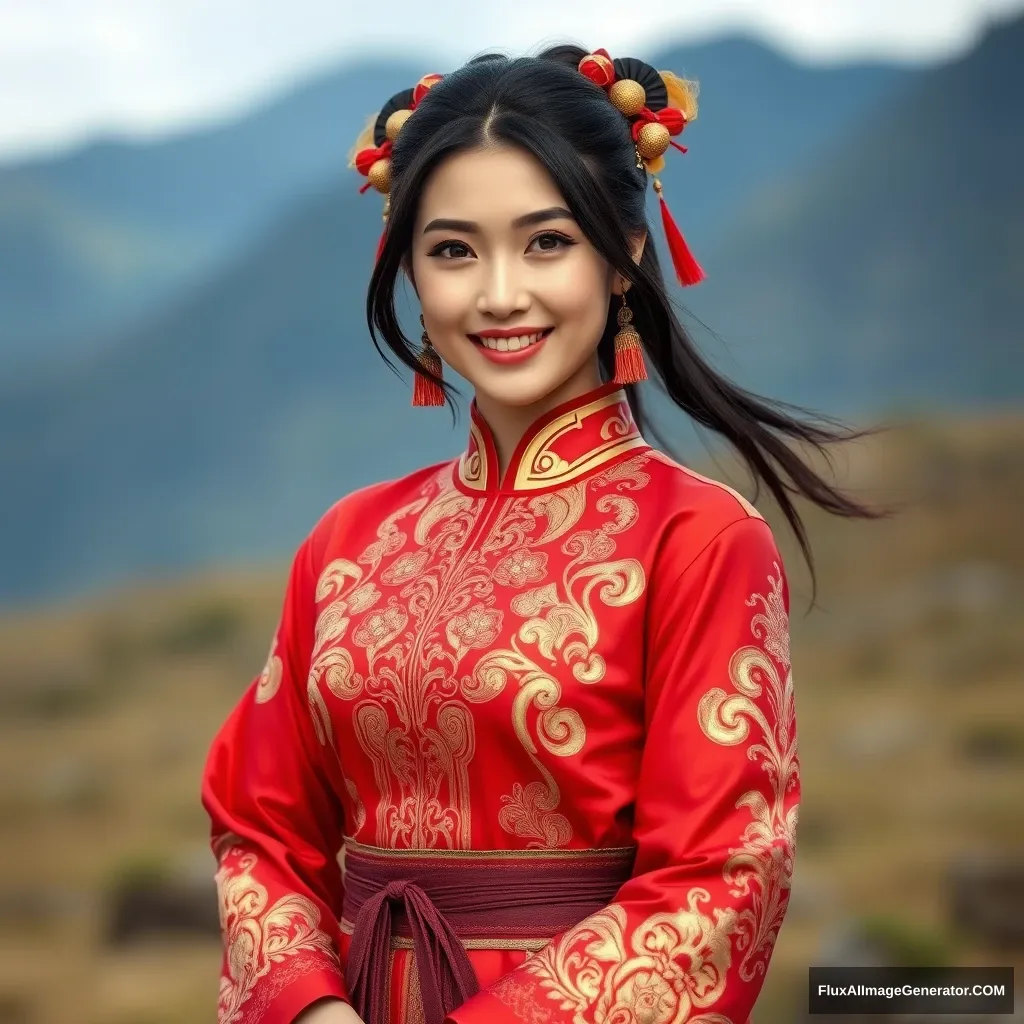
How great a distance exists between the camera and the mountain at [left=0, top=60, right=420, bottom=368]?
991 centimetres

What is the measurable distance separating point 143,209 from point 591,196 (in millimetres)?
9203

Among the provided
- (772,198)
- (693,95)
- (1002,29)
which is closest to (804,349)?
(772,198)

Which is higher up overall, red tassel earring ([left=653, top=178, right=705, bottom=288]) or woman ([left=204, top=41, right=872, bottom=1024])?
red tassel earring ([left=653, top=178, right=705, bottom=288])

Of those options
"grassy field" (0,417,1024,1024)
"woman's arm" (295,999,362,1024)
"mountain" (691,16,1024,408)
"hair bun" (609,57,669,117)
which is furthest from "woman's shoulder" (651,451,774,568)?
"mountain" (691,16,1024,408)

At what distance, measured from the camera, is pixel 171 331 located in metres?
10.3

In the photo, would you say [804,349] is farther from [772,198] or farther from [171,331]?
[171,331]

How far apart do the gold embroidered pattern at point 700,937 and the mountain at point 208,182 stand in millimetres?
8623

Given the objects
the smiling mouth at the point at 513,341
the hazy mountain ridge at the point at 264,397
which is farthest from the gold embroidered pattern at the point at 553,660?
the hazy mountain ridge at the point at 264,397

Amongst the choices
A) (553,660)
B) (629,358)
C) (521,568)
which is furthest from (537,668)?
(629,358)

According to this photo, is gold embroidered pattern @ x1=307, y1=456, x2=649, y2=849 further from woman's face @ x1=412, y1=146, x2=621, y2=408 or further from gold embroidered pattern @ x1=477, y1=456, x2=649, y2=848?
woman's face @ x1=412, y1=146, x2=621, y2=408

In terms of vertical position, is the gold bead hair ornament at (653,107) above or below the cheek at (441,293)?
above

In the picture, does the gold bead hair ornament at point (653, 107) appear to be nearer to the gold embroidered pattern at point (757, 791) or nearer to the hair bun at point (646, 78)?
the hair bun at point (646, 78)

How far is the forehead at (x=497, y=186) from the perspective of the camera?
62.8 inches

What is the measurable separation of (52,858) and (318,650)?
20.3ft
